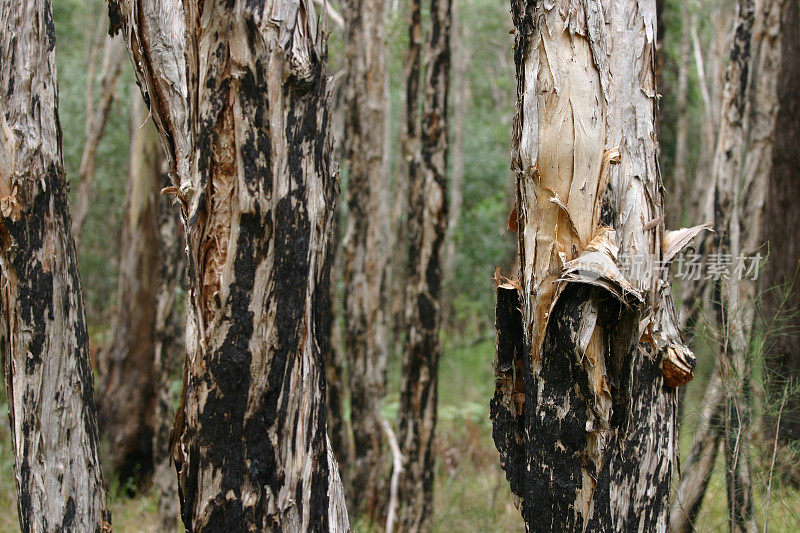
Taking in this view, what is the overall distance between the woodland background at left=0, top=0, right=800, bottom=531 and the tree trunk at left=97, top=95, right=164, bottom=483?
0.32 meters

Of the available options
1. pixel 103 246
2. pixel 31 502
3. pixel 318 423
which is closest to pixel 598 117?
pixel 318 423

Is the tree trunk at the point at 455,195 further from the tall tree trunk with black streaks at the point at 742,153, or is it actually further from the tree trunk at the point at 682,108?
the tall tree trunk with black streaks at the point at 742,153

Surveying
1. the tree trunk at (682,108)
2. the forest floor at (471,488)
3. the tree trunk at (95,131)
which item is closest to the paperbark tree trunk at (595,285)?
the forest floor at (471,488)

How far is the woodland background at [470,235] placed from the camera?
14.5 feet

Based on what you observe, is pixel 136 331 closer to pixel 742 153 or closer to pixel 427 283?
pixel 427 283

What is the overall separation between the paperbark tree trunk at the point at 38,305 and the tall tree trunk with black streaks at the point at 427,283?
2234mm

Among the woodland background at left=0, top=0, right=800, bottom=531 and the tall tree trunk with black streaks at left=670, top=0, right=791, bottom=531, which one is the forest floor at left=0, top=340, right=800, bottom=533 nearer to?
the woodland background at left=0, top=0, right=800, bottom=531

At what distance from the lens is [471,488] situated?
5.55 meters

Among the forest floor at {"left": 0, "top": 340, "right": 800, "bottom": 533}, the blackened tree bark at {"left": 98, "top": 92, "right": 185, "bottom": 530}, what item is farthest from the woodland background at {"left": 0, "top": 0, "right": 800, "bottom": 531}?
the blackened tree bark at {"left": 98, "top": 92, "right": 185, "bottom": 530}

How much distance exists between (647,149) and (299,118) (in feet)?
2.96

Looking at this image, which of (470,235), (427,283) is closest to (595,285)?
(427,283)

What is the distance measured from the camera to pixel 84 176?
634cm

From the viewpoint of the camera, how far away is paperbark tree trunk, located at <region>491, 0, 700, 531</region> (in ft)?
5.59

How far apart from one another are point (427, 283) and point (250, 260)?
2858 mm
